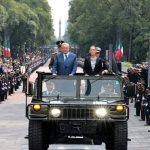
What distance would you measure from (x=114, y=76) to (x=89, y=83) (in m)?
0.52

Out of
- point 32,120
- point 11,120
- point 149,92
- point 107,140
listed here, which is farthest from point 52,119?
point 11,120

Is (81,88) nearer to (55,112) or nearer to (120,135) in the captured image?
(55,112)

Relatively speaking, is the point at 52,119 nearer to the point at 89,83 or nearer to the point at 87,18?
the point at 89,83

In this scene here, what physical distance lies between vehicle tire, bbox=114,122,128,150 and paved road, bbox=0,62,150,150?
3.55m

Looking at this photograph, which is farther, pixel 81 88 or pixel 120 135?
pixel 81 88

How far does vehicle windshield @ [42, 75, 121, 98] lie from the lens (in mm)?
15430

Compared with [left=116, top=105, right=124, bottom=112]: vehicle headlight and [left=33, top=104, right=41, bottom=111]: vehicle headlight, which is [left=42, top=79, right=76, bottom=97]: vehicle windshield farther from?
[left=116, top=105, right=124, bottom=112]: vehicle headlight

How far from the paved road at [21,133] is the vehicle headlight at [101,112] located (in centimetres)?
376

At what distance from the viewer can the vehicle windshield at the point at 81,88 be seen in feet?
50.6

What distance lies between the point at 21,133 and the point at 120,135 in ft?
28.1

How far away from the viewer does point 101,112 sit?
1471cm

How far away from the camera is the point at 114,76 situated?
15711mm

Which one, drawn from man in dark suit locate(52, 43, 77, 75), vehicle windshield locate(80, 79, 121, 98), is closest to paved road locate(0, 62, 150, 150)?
man in dark suit locate(52, 43, 77, 75)

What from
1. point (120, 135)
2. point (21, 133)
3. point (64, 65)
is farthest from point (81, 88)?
point (21, 133)
